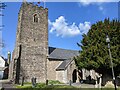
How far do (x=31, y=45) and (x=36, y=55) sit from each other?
89.8 inches

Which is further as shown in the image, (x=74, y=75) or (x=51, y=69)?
(x=51, y=69)

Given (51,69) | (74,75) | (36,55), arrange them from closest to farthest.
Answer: (36,55) → (74,75) → (51,69)

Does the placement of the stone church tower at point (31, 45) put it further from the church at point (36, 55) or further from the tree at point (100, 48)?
the tree at point (100, 48)

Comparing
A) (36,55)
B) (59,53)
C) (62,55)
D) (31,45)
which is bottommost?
(36,55)

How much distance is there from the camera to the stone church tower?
114 ft

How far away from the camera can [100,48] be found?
26062 mm

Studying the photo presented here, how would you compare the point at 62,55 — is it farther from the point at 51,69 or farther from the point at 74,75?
the point at 74,75

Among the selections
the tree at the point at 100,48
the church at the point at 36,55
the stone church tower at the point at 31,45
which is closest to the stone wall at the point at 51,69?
the church at the point at 36,55

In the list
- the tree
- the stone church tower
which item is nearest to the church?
the stone church tower

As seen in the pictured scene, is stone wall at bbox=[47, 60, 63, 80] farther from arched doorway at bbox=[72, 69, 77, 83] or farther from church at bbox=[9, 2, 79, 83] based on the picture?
arched doorway at bbox=[72, 69, 77, 83]

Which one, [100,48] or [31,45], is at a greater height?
[31,45]

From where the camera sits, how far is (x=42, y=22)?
3900 cm

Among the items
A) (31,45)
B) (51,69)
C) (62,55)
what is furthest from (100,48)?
(62,55)

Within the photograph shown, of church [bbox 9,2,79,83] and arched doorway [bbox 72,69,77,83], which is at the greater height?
church [bbox 9,2,79,83]
